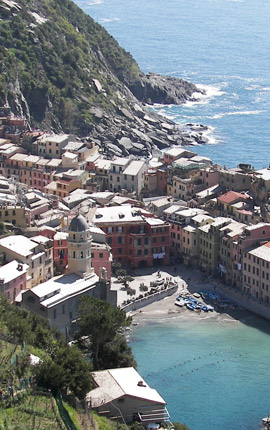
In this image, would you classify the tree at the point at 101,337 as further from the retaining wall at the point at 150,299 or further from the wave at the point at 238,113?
the wave at the point at 238,113

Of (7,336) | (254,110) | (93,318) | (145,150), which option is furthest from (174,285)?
(254,110)

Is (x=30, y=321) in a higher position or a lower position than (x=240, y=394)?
higher

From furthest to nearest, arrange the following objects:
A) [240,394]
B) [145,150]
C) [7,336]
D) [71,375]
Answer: [145,150] < [240,394] < [7,336] < [71,375]

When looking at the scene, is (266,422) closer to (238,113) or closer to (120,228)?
(120,228)

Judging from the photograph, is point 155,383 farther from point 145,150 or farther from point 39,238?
point 145,150

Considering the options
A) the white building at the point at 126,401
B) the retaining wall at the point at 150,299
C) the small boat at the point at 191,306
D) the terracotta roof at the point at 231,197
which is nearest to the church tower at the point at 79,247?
the retaining wall at the point at 150,299

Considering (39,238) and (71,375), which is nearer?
(71,375)

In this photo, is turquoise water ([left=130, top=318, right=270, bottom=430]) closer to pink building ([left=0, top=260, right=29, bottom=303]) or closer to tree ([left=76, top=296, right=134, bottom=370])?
tree ([left=76, top=296, right=134, bottom=370])
